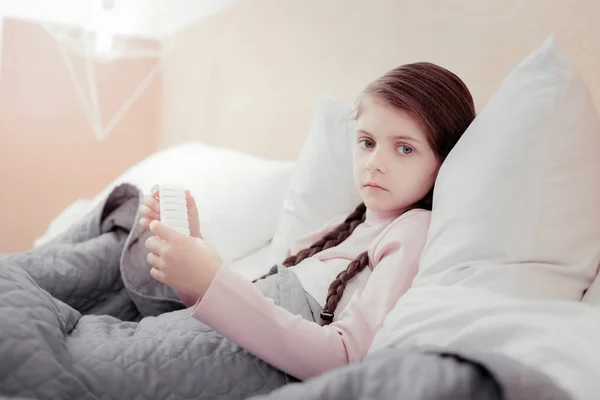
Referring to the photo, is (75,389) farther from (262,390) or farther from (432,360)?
(432,360)

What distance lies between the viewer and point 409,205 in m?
0.91

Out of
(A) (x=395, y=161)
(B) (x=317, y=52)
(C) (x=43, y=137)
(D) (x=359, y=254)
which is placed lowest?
(C) (x=43, y=137)

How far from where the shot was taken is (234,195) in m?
1.52

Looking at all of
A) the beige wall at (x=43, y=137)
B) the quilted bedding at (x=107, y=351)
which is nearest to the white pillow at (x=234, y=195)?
the quilted bedding at (x=107, y=351)

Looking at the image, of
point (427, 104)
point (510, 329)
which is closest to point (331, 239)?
point (427, 104)

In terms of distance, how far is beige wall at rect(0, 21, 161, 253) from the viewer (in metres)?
2.49

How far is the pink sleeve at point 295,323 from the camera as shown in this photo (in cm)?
71

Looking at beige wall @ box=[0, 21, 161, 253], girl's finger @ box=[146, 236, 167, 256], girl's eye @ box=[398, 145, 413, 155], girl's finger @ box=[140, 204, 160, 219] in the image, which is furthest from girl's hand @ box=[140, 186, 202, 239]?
beige wall @ box=[0, 21, 161, 253]

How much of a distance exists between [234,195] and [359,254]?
67 cm

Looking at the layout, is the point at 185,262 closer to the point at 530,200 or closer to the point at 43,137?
the point at 530,200

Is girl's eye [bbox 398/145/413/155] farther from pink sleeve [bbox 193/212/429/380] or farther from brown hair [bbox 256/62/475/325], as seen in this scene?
pink sleeve [bbox 193/212/429/380]

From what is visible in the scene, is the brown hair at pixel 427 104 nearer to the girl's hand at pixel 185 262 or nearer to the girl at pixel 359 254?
the girl at pixel 359 254

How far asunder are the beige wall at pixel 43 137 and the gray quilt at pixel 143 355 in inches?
64.7

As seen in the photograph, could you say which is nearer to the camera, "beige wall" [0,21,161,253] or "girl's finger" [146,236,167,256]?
"girl's finger" [146,236,167,256]
